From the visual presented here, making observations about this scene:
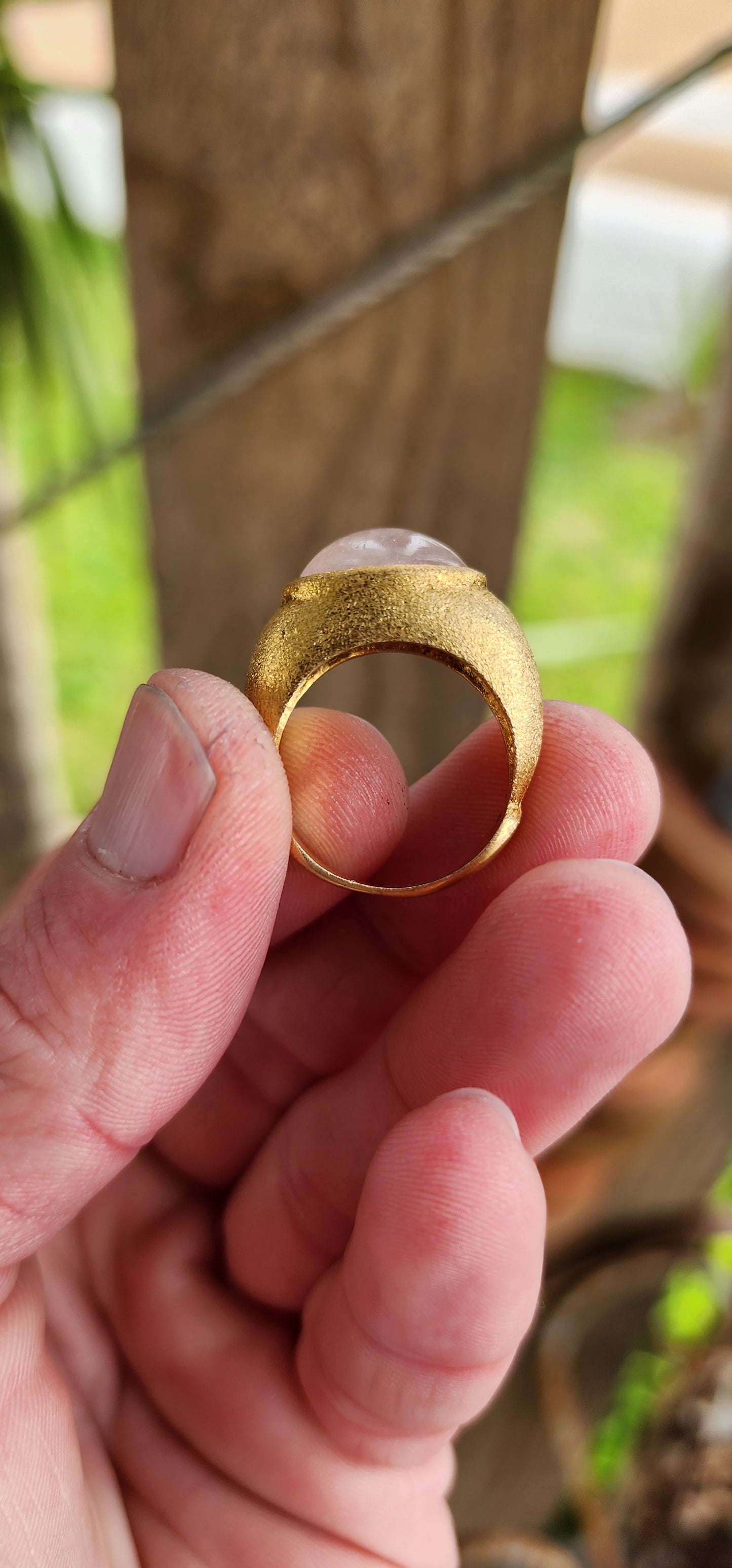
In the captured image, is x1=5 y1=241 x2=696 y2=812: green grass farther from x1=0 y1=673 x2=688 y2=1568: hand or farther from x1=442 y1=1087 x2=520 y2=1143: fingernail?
x1=442 y1=1087 x2=520 y2=1143: fingernail

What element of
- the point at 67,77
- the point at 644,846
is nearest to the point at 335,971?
the point at 644,846

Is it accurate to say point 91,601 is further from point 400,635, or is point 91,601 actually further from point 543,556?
point 400,635

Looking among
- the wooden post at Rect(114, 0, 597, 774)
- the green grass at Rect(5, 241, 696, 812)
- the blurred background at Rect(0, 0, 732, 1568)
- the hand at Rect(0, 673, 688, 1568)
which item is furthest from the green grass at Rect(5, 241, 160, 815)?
the hand at Rect(0, 673, 688, 1568)

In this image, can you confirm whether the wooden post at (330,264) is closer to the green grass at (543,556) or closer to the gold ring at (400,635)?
the gold ring at (400,635)

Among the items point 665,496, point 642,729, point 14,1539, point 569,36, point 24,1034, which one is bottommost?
point 665,496

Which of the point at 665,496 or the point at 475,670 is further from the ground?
the point at 475,670

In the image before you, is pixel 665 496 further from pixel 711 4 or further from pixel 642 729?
pixel 642 729

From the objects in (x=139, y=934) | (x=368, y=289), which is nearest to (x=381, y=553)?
(x=139, y=934)
